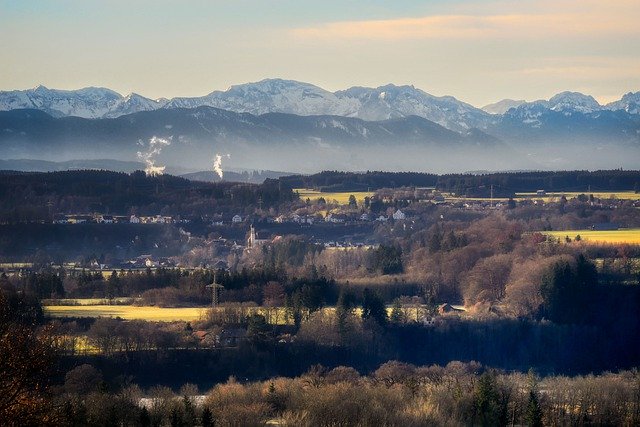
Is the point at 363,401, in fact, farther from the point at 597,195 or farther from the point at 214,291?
the point at 597,195

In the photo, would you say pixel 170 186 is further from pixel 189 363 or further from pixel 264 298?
pixel 189 363

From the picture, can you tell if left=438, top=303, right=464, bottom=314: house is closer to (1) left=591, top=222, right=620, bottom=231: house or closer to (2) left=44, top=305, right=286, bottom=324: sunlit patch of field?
(2) left=44, top=305, right=286, bottom=324: sunlit patch of field

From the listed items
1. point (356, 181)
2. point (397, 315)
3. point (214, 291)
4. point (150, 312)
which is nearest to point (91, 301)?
point (150, 312)

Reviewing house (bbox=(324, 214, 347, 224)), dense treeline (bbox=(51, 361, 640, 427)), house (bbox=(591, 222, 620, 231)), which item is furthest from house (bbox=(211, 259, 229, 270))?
dense treeline (bbox=(51, 361, 640, 427))

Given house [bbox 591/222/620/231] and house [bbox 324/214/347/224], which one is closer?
house [bbox 591/222/620/231]

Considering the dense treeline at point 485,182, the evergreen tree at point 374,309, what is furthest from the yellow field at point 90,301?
the dense treeline at point 485,182

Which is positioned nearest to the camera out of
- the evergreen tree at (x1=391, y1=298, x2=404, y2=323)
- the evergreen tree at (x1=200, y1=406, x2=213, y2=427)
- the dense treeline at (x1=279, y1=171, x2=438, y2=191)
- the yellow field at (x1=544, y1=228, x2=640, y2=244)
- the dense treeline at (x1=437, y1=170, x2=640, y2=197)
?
the evergreen tree at (x1=200, y1=406, x2=213, y2=427)

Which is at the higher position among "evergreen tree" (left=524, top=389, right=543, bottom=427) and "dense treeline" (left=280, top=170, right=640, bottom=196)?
"dense treeline" (left=280, top=170, right=640, bottom=196)
